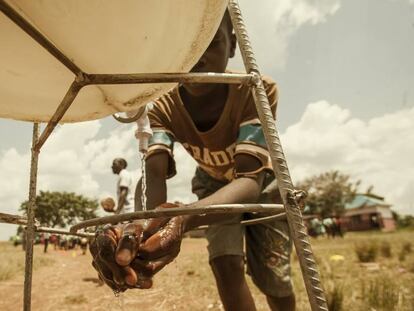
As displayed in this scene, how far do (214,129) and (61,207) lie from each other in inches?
1881

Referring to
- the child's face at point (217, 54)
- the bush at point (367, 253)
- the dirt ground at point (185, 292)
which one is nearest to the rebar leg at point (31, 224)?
the child's face at point (217, 54)

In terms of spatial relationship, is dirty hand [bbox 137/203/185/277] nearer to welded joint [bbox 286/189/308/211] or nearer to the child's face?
welded joint [bbox 286/189/308/211]

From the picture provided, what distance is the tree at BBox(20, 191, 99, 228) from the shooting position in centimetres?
4366

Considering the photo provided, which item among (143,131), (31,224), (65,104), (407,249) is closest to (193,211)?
(65,104)

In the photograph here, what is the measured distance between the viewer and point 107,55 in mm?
772

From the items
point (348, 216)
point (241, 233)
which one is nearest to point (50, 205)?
point (348, 216)

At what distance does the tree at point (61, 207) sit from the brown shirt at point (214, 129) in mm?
44451

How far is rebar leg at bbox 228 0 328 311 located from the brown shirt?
0.59 metres

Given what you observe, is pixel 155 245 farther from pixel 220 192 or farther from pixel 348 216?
pixel 348 216

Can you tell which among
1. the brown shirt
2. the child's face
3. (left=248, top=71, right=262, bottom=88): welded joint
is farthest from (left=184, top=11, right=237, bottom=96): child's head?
(left=248, top=71, right=262, bottom=88): welded joint

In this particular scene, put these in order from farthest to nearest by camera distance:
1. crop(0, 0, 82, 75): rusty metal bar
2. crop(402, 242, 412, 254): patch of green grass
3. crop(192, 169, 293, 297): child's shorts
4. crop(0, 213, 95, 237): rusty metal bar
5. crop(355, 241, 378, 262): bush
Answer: crop(402, 242, 412, 254): patch of green grass, crop(355, 241, 378, 262): bush, crop(192, 169, 293, 297): child's shorts, crop(0, 213, 95, 237): rusty metal bar, crop(0, 0, 82, 75): rusty metal bar

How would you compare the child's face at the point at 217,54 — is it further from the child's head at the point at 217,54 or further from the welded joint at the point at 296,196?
the welded joint at the point at 296,196

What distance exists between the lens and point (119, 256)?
0.68 m

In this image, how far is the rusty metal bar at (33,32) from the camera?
61 centimetres
